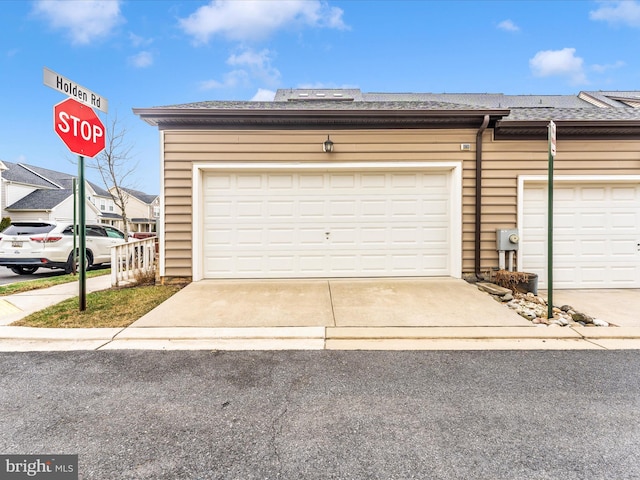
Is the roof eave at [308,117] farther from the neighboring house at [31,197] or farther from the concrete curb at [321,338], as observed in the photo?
the neighboring house at [31,197]

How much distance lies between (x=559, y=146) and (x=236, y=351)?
23.7 ft

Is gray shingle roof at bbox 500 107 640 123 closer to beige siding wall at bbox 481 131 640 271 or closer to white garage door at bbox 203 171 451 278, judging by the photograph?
beige siding wall at bbox 481 131 640 271

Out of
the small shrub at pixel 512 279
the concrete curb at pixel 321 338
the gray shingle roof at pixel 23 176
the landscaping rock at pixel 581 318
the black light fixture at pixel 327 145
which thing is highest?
the gray shingle roof at pixel 23 176

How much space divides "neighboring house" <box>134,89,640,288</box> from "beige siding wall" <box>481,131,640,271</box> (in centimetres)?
2

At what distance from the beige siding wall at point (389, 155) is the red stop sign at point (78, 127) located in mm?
1718

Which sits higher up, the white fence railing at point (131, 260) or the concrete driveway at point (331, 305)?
the white fence railing at point (131, 260)

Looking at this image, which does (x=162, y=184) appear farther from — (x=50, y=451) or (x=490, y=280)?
(x=490, y=280)

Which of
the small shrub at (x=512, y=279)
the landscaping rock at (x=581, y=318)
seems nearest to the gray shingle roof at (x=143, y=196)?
the small shrub at (x=512, y=279)

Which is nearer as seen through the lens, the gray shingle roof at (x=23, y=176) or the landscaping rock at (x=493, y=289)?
the landscaping rock at (x=493, y=289)

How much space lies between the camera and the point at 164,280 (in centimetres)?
611

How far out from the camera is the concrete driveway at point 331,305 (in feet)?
13.2

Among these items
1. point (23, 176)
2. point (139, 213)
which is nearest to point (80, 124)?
point (23, 176)

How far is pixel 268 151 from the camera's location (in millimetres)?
6105

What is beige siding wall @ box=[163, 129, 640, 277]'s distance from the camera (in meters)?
6.06
